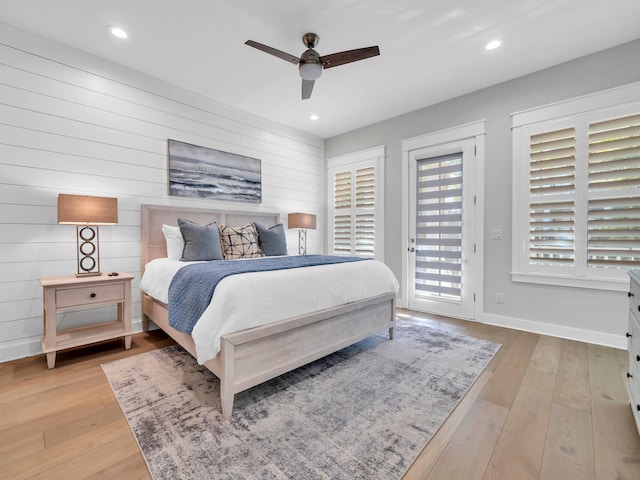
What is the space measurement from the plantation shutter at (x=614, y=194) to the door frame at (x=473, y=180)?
988mm

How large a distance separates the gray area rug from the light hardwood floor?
0.09 metres

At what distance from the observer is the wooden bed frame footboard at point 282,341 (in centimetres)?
173

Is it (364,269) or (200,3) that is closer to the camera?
(200,3)

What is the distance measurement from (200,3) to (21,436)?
9.98ft

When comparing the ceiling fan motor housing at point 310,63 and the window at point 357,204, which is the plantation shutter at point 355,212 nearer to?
the window at point 357,204

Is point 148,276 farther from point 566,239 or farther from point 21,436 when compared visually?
point 566,239

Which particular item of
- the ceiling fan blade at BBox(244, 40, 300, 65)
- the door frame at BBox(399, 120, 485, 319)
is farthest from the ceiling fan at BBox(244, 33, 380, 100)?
the door frame at BBox(399, 120, 485, 319)

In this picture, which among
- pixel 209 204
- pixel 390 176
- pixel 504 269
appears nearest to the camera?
pixel 504 269

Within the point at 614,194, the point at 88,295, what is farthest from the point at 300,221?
the point at 614,194

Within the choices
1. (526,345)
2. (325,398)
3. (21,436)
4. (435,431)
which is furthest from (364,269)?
(21,436)

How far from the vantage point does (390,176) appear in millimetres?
4488

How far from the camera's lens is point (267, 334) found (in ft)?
6.16

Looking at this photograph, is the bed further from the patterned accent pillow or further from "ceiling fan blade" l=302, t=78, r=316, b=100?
"ceiling fan blade" l=302, t=78, r=316, b=100

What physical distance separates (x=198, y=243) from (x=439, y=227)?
3.04m
